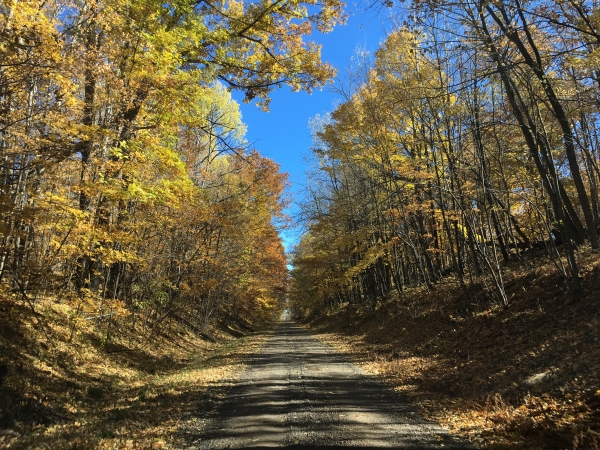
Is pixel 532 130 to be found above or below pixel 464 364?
above

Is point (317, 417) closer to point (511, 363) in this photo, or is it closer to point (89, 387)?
point (511, 363)

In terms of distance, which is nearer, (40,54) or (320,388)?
(40,54)

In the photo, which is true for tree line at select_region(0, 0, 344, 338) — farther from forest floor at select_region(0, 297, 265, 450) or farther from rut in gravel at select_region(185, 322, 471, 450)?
rut in gravel at select_region(185, 322, 471, 450)

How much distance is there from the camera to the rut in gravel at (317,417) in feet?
16.9

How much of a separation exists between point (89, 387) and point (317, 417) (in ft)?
17.0

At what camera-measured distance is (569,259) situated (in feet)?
29.3

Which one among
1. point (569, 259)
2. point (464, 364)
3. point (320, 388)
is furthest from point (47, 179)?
point (569, 259)

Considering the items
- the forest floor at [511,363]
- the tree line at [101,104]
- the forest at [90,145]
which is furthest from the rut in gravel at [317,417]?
the tree line at [101,104]

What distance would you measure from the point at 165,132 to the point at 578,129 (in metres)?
16.5

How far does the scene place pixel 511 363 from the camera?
25.4 feet

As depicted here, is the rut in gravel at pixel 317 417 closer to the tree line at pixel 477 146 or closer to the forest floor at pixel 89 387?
the forest floor at pixel 89 387

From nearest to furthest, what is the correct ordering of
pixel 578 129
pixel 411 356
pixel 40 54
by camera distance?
1. pixel 40 54
2. pixel 411 356
3. pixel 578 129

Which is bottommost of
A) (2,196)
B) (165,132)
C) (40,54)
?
(2,196)

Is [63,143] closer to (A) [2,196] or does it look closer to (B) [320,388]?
(A) [2,196]
